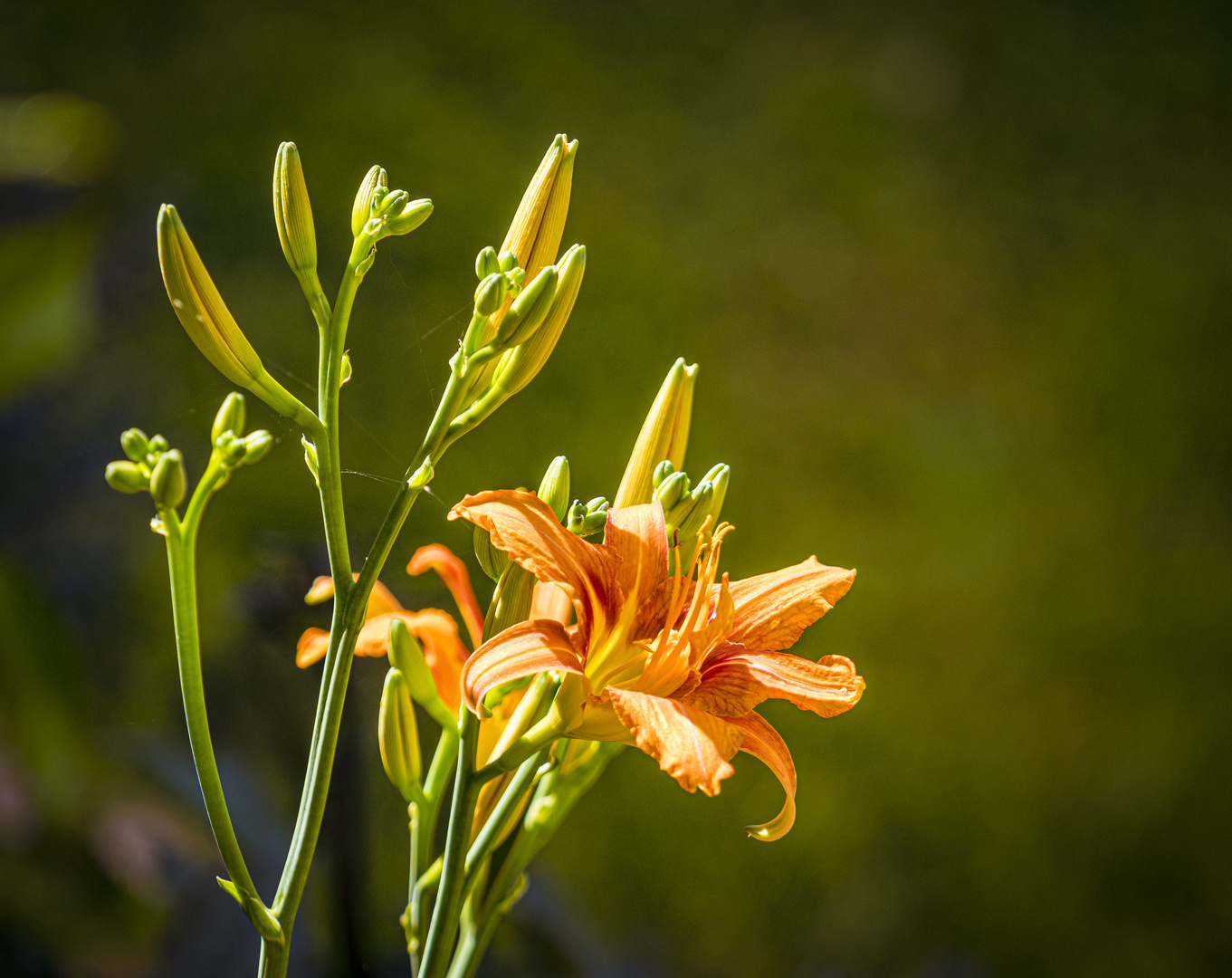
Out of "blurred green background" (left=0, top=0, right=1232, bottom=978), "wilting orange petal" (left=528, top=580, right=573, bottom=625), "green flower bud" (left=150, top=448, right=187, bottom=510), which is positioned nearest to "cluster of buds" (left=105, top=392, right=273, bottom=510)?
"green flower bud" (left=150, top=448, right=187, bottom=510)

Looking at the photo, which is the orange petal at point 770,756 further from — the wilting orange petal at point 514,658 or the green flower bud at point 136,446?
the green flower bud at point 136,446

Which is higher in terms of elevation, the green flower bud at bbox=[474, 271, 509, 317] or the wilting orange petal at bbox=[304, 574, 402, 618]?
the green flower bud at bbox=[474, 271, 509, 317]

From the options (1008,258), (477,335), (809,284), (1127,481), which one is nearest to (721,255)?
(809,284)

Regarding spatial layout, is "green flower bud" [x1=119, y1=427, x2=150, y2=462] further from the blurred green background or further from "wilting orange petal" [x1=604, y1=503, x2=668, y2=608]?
the blurred green background

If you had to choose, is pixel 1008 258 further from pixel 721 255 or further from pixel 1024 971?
pixel 1024 971

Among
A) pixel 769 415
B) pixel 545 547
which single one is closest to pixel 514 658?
pixel 545 547

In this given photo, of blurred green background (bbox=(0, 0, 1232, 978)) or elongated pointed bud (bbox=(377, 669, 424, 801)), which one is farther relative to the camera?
blurred green background (bbox=(0, 0, 1232, 978))

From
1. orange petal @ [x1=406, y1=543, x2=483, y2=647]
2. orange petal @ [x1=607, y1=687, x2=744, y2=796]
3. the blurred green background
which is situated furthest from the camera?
the blurred green background

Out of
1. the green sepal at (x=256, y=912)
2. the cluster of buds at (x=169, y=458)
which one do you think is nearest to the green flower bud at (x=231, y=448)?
the cluster of buds at (x=169, y=458)
